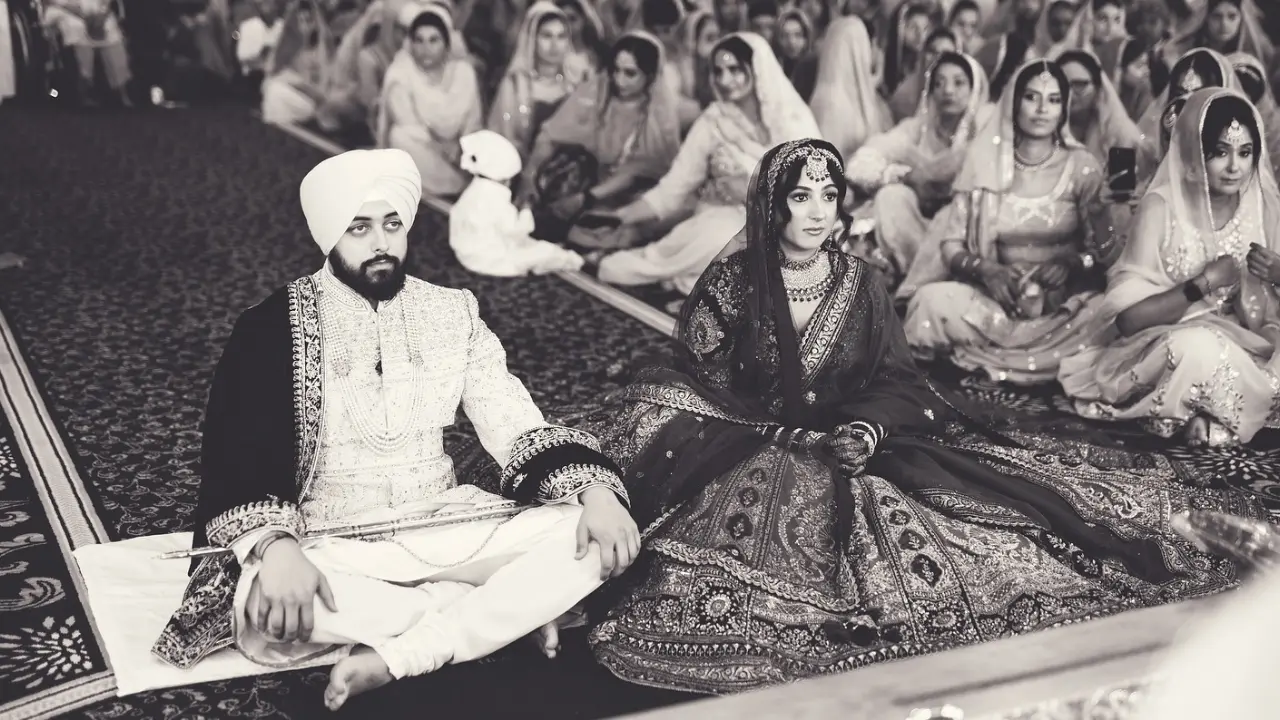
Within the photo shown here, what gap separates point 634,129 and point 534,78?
1.24 m

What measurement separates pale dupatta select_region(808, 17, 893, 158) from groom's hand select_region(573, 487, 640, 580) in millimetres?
3897

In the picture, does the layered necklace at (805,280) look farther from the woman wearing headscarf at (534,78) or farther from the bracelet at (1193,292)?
the woman wearing headscarf at (534,78)

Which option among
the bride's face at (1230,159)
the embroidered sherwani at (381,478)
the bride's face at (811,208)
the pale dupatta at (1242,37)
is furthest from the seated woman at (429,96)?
the embroidered sherwani at (381,478)

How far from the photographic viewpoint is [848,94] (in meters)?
5.88

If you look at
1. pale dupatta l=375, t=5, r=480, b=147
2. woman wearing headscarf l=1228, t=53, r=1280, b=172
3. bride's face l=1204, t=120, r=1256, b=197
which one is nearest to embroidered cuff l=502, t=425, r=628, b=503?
bride's face l=1204, t=120, r=1256, b=197

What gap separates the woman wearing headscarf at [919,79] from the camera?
6160 mm

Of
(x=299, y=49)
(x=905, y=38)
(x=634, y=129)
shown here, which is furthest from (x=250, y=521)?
(x=299, y=49)

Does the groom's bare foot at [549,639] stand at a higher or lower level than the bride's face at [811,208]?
lower

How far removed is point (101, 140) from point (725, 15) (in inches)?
153

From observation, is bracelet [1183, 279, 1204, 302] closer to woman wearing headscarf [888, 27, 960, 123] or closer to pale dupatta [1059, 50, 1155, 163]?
pale dupatta [1059, 50, 1155, 163]

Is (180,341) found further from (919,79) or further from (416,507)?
(919,79)

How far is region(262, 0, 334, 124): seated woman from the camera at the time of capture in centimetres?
984

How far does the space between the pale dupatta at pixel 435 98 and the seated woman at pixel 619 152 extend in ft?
4.45

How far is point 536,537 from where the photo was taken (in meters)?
2.19
